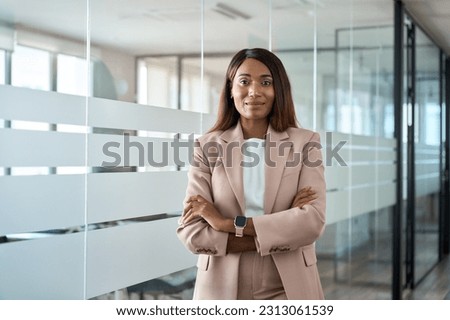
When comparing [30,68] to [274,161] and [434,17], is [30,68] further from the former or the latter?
[434,17]

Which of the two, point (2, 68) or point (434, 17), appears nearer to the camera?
point (2, 68)

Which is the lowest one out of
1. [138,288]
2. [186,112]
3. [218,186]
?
[138,288]

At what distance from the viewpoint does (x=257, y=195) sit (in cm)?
179

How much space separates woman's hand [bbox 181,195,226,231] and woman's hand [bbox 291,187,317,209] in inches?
7.3

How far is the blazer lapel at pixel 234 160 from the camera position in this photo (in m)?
1.78

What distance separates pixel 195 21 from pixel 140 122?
1.92 ft

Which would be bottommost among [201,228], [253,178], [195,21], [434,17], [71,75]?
[201,228]

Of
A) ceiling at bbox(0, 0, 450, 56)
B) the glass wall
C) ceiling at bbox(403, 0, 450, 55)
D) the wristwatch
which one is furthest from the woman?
the glass wall

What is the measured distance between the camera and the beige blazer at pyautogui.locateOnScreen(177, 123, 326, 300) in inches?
69.0

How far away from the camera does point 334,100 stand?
13.6ft


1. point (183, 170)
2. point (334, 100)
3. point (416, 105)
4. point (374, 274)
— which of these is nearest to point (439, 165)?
point (416, 105)

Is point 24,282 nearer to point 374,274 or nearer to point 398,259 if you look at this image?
point 374,274

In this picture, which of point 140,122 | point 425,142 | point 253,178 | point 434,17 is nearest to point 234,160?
point 253,178

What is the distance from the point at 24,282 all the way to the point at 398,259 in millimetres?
3804
